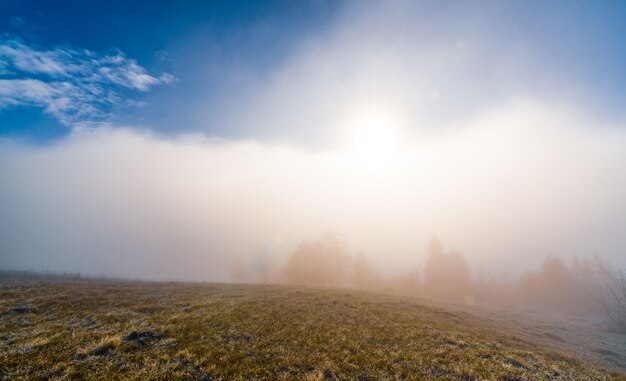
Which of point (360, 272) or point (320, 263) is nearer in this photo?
point (320, 263)

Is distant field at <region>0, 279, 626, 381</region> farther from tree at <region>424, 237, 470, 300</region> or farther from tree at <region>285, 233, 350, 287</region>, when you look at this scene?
tree at <region>424, 237, 470, 300</region>

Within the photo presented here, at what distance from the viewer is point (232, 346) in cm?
1529

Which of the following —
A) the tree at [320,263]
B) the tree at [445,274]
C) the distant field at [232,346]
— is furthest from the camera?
the tree at [445,274]

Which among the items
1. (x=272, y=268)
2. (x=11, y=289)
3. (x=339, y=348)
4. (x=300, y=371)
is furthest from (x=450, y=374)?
(x=272, y=268)

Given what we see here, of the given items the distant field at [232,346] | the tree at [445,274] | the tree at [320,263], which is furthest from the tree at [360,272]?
the distant field at [232,346]

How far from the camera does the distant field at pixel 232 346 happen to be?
1211cm

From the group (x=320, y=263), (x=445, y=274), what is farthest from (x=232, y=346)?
(x=445, y=274)

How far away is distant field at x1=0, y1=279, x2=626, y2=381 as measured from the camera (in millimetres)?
12109

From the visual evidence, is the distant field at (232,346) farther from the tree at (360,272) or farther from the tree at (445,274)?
the tree at (445,274)

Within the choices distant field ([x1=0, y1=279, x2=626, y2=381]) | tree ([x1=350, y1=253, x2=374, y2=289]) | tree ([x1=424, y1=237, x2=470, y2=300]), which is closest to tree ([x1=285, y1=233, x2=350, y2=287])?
tree ([x1=350, y1=253, x2=374, y2=289])

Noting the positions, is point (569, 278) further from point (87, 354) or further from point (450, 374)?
point (87, 354)

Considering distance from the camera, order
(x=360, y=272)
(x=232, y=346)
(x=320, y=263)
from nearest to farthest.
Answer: (x=232, y=346) < (x=320, y=263) < (x=360, y=272)

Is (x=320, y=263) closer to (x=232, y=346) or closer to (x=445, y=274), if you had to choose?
(x=445, y=274)

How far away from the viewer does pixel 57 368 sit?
1110 cm
